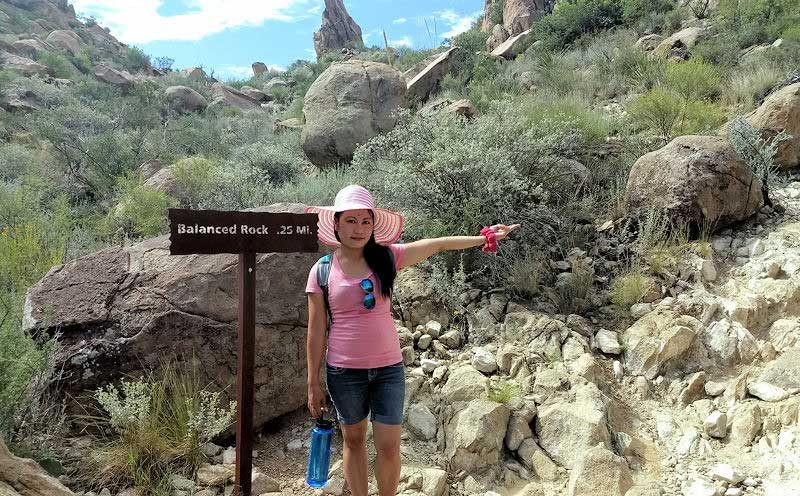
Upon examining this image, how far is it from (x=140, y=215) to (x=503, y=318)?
16.9 ft

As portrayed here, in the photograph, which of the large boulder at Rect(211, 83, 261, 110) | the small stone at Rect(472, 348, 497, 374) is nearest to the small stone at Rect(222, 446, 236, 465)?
the small stone at Rect(472, 348, 497, 374)

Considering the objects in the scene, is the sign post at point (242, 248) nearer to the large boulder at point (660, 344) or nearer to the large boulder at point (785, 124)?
the large boulder at point (660, 344)

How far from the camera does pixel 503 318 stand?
4465 mm

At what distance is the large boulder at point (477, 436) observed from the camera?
324 centimetres

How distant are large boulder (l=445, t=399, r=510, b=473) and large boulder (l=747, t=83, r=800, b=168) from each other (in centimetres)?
A: 498

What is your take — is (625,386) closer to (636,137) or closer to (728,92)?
(636,137)

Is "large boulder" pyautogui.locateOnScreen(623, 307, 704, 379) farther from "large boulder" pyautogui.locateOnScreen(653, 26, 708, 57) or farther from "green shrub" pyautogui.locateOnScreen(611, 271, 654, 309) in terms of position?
"large boulder" pyautogui.locateOnScreen(653, 26, 708, 57)

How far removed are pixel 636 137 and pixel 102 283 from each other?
6.61 metres

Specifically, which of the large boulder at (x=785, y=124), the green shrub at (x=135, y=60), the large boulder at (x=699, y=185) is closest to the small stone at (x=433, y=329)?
the large boulder at (x=699, y=185)

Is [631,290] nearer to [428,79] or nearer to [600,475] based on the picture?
[600,475]

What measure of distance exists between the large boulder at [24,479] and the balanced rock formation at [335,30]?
4181cm

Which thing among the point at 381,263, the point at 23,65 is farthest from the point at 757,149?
the point at 23,65

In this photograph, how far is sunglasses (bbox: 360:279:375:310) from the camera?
8.22 ft

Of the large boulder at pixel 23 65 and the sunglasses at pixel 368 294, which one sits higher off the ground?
the large boulder at pixel 23 65
